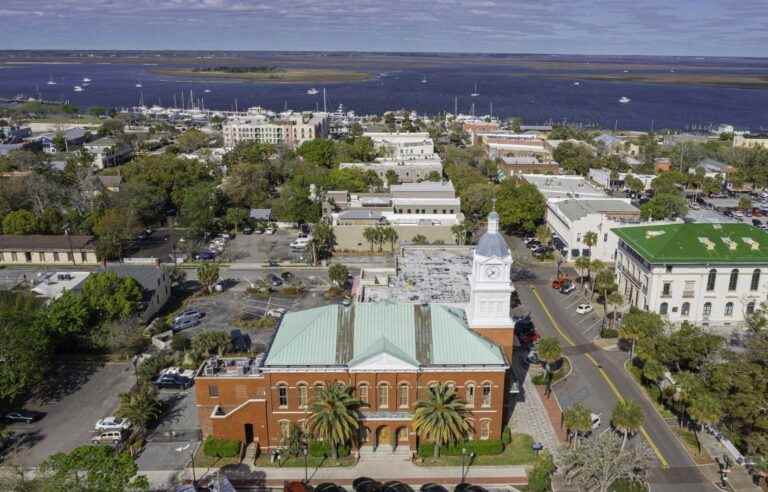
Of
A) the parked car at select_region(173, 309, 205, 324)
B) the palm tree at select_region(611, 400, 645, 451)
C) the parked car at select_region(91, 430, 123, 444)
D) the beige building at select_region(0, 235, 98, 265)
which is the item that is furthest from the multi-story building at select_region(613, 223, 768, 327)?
the beige building at select_region(0, 235, 98, 265)

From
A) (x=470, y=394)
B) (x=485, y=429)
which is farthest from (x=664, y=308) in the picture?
(x=470, y=394)

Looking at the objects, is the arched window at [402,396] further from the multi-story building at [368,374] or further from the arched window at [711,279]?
the arched window at [711,279]

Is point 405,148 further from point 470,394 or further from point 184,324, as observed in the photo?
point 470,394

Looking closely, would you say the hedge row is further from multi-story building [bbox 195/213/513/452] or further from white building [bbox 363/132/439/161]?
white building [bbox 363/132/439/161]

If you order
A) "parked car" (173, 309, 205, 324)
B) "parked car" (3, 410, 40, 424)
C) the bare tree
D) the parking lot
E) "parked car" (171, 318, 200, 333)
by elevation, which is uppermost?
the bare tree

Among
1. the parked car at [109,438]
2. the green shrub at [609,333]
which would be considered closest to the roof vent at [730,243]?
the green shrub at [609,333]

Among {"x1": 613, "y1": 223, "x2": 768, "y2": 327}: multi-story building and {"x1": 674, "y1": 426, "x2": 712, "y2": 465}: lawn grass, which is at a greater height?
{"x1": 613, "y1": 223, "x2": 768, "y2": 327}: multi-story building
